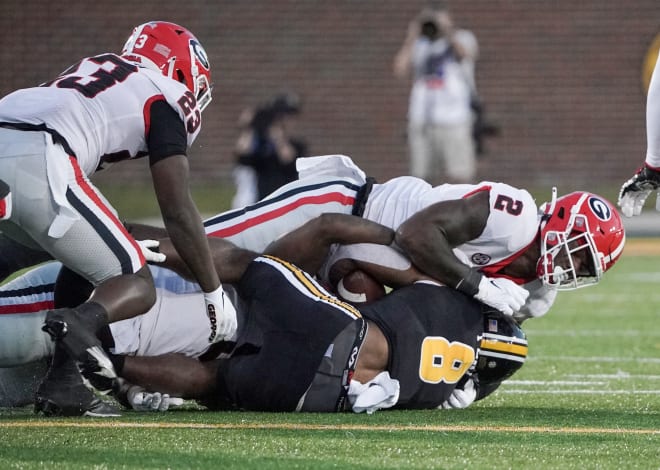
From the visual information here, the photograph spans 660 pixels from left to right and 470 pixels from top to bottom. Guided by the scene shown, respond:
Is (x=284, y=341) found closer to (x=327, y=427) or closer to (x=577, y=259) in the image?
(x=327, y=427)

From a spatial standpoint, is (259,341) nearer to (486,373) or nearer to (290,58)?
(486,373)

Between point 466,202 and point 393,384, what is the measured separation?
0.90m

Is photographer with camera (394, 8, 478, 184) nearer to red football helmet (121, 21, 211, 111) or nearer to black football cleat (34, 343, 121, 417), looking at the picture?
red football helmet (121, 21, 211, 111)

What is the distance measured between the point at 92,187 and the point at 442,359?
1368 millimetres

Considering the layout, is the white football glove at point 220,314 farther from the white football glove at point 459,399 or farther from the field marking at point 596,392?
the field marking at point 596,392

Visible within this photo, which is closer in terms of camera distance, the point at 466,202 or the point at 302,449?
the point at 302,449

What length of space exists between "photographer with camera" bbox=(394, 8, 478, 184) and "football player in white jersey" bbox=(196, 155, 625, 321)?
26.1ft

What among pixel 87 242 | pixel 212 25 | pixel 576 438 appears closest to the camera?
pixel 576 438

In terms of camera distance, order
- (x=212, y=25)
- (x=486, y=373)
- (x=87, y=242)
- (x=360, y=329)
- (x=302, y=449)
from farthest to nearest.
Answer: (x=212, y=25)
(x=486, y=373)
(x=360, y=329)
(x=87, y=242)
(x=302, y=449)

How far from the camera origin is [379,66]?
58.0 ft

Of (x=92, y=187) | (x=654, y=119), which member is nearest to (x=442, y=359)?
(x=654, y=119)

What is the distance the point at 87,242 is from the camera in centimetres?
432

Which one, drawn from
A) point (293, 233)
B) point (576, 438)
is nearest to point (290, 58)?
point (293, 233)

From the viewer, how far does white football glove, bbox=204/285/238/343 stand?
4.55 m
